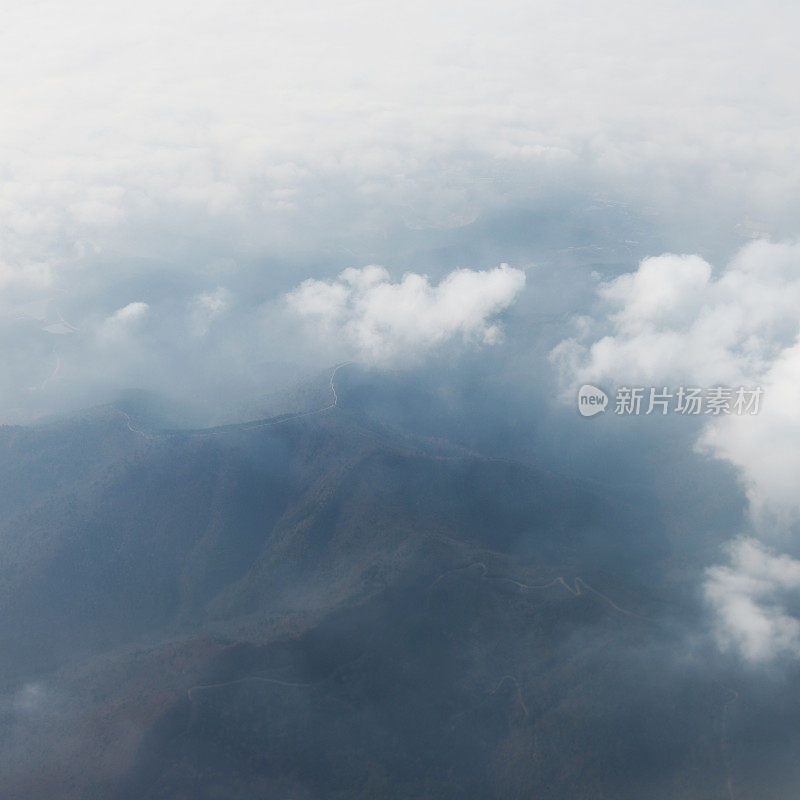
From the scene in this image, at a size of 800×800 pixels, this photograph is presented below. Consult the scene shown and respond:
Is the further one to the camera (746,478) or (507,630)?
(746,478)

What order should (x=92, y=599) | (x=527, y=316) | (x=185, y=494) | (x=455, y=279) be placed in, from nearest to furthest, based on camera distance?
1. (x=92, y=599)
2. (x=185, y=494)
3. (x=527, y=316)
4. (x=455, y=279)

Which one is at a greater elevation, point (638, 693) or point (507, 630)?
point (507, 630)

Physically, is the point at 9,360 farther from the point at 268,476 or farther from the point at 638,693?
the point at 638,693

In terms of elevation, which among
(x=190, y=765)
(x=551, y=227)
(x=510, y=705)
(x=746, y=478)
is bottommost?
(x=190, y=765)

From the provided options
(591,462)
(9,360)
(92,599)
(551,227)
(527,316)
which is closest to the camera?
(92,599)

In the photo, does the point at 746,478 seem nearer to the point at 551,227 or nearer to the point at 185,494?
the point at 185,494

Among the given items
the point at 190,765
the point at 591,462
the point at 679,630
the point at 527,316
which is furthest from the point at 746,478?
the point at 190,765
